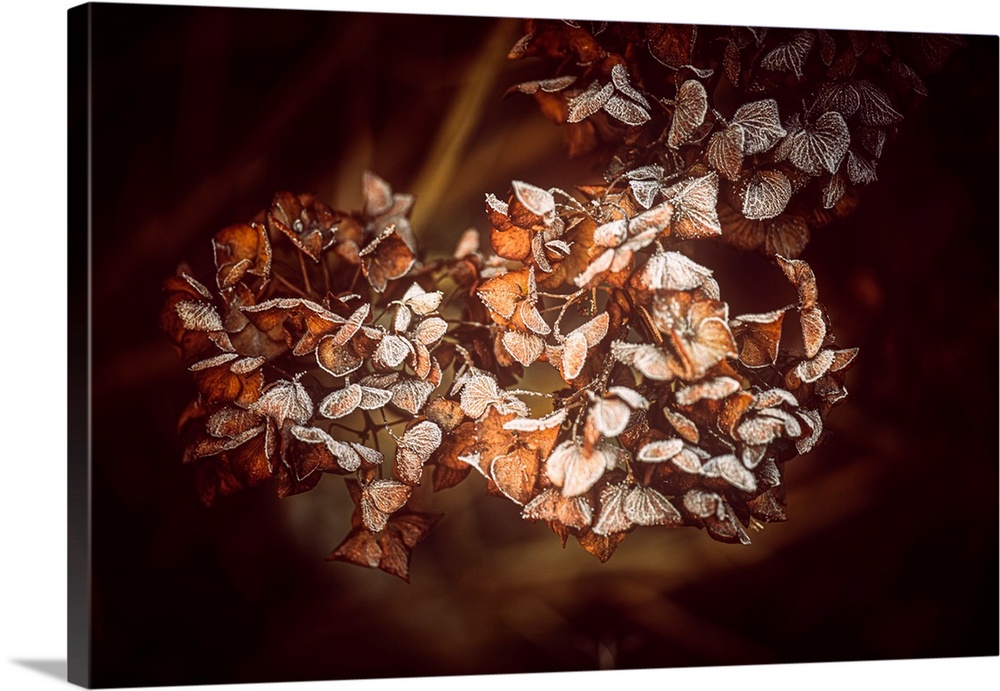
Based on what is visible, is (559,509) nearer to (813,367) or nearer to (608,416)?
(608,416)

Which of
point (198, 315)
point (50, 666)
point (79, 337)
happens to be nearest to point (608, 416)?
point (198, 315)

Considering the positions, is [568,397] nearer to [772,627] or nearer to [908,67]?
[772,627]

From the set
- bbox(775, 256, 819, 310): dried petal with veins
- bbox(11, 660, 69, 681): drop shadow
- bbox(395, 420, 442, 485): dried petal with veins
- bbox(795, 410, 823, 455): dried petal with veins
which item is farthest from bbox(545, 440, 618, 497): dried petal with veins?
bbox(11, 660, 69, 681): drop shadow

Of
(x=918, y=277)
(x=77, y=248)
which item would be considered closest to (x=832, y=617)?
(x=918, y=277)

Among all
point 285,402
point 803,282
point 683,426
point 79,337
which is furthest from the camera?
point 803,282

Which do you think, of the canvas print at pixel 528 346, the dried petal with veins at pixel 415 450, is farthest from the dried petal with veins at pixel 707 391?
the dried petal with veins at pixel 415 450

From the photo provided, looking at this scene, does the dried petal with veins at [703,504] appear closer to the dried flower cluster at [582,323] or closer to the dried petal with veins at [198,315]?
the dried flower cluster at [582,323]
